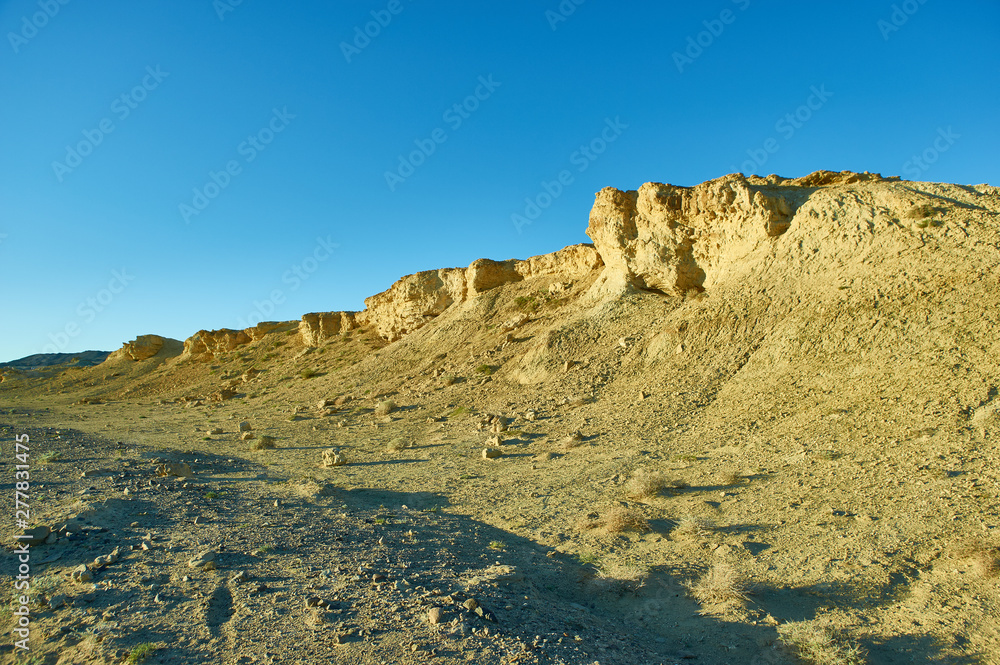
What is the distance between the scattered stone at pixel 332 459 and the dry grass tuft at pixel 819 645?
39.1 ft

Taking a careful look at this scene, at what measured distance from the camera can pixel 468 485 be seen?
41.5 feet

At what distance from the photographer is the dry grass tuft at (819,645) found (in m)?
5.86

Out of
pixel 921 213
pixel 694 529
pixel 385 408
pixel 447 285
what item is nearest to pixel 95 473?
pixel 385 408

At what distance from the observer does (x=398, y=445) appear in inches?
657

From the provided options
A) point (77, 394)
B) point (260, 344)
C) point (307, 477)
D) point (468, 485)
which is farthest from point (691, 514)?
point (77, 394)

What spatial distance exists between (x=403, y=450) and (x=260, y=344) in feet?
107

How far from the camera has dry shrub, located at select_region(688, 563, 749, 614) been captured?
22.8ft

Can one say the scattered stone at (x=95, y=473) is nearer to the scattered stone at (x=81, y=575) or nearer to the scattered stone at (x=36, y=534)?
the scattered stone at (x=36, y=534)

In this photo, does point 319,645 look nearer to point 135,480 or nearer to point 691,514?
point 691,514

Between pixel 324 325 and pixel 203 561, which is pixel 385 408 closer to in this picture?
pixel 203 561

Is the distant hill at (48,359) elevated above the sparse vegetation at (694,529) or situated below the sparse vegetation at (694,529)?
above

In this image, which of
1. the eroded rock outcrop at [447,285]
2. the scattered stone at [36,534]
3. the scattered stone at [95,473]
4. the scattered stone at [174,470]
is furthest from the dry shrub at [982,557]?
the eroded rock outcrop at [447,285]

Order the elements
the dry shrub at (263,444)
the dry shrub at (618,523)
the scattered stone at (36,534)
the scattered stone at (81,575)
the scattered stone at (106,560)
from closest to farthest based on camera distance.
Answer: the scattered stone at (81,575) → the scattered stone at (106,560) → the scattered stone at (36,534) → the dry shrub at (618,523) → the dry shrub at (263,444)

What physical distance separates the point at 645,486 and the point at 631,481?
417 mm
